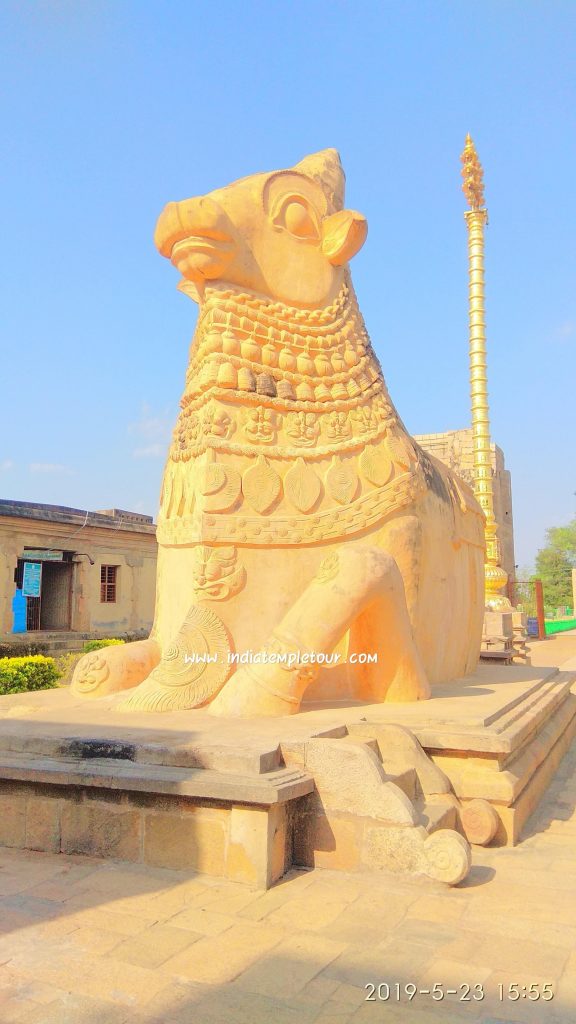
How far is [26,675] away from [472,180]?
14.3 m

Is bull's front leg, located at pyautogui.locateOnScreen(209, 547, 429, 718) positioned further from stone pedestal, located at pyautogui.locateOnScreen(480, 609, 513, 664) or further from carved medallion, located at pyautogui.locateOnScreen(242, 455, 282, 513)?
stone pedestal, located at pyautogui.locateOnScreen(480, 609, 513, 664)

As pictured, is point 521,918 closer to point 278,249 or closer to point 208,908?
point 208,908

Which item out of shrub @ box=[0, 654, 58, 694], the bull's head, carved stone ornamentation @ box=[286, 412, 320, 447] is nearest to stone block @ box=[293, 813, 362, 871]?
carved stone ornamentation @ box=[286, 412, 320, 447]

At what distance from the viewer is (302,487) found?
15.0ft

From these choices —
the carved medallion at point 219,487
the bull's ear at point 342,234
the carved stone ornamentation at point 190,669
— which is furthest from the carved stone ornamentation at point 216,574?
the bull's ear at point 342,234

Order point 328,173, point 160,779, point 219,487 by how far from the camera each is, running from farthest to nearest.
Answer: point 328,173 < point 219,487 < point 160,779

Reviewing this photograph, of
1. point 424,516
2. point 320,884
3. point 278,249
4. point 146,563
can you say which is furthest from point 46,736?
point 146,563

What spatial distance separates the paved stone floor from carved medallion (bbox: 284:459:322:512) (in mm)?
2202

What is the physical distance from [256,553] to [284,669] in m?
0.84

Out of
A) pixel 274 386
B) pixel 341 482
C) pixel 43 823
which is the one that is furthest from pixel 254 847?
pixel 274 386

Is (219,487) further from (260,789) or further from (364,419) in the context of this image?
(260,789)

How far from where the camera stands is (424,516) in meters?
5.03

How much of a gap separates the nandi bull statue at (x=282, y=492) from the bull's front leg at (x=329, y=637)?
0.4 inches

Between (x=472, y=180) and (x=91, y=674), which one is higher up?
(x=472, y=180)
